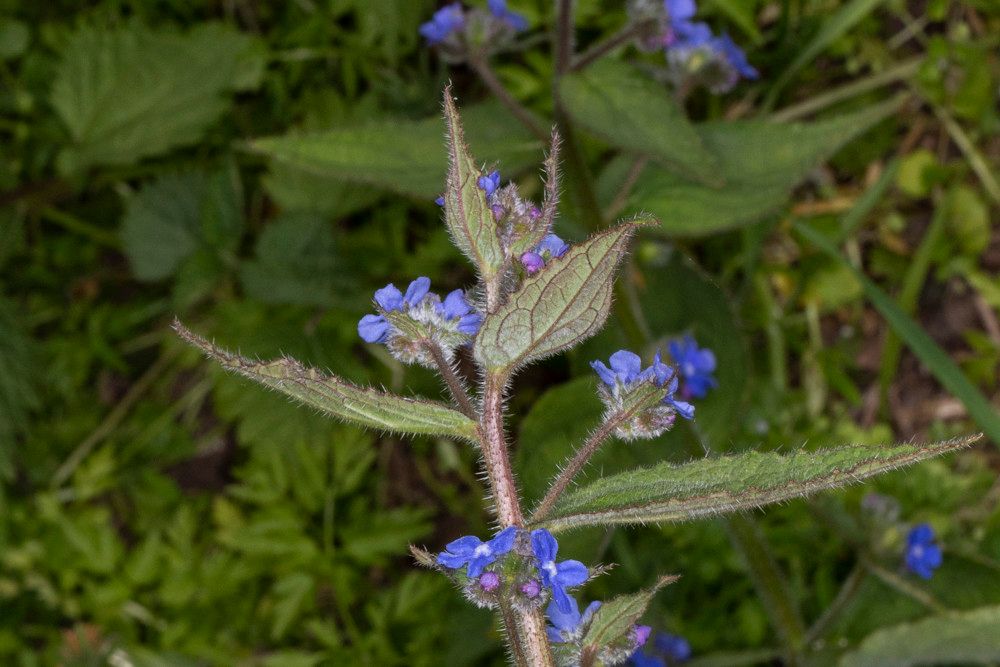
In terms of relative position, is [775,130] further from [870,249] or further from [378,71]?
[378,71]

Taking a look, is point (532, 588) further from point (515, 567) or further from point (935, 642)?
point (935, 642)

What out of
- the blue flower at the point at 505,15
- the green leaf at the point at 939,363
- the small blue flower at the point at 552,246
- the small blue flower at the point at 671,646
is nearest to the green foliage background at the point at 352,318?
the green leaf at the point at 939,363

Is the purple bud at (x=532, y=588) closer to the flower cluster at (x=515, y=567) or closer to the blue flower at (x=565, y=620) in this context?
the flower cluster at (x=515, y=567)

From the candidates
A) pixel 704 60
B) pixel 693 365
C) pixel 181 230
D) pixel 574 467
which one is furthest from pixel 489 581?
pixel 181 230

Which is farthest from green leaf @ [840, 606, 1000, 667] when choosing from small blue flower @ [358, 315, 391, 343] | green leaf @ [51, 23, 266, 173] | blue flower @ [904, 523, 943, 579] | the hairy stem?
green leaf @ [51, 23, 266, 173]

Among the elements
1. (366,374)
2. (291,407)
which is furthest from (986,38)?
(291,407)

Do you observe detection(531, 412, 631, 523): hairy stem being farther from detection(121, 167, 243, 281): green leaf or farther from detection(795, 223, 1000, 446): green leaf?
detection(121, 167, 243, 281): green leaf
